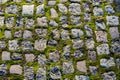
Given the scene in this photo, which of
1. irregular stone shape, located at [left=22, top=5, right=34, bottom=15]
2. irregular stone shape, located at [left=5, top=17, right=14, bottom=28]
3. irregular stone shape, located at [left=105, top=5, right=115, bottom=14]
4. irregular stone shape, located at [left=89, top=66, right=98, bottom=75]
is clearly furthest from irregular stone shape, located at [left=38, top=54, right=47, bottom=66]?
irregular stone shape, located at [left=105, top=5, right=115, bottom=14]

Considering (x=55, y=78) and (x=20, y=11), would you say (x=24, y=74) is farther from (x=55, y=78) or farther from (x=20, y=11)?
(x=20, y=11)

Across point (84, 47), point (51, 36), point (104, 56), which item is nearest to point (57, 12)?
point (51, 36)

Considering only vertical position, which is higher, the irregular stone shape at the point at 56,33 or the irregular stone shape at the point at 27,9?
the irregular stone shape at the point at 27,9

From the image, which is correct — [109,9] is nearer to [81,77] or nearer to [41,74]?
[81,77]

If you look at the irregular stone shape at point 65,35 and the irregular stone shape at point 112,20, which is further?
the irregular stone shape at point 112,20

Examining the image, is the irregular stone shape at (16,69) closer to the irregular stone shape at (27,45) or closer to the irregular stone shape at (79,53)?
the irregular stone shape at (27,45)

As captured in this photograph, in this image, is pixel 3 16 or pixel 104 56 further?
pixel 3 16

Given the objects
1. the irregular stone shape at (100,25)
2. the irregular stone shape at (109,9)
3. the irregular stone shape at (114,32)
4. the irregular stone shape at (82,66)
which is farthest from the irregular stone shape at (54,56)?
the irregular stone shape at (109,9)

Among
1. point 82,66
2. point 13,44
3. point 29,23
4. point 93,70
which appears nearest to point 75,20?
point 29,23
